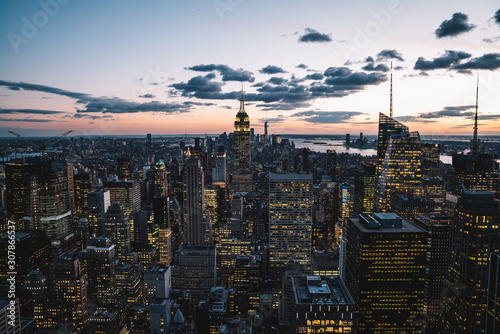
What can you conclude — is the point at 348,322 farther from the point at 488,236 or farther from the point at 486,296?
the point at 488,236

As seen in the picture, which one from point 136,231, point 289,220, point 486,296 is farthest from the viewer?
point 136,231

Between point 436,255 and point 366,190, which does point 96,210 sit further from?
point 436,255

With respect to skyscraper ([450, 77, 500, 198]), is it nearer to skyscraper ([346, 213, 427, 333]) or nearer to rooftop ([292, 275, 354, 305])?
skyscraper ([346, 213, 427, 333])

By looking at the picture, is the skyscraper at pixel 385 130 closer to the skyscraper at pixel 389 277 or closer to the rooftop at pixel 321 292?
the skyscraper at pixel 389 277

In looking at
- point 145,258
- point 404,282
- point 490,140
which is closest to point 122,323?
point 145,258

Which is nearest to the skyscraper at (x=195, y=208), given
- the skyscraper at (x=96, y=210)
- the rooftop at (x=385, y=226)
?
the skyscraper at (x=96, y=210)

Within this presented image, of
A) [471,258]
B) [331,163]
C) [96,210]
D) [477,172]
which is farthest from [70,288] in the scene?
[331,163]
